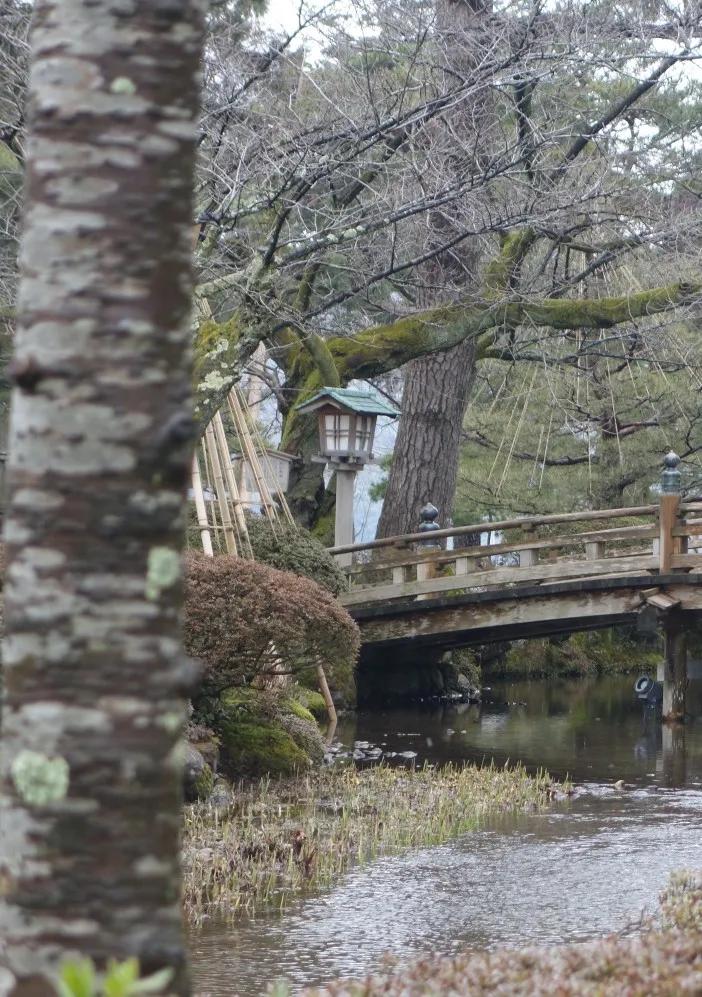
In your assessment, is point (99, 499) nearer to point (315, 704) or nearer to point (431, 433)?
point (315, 704)

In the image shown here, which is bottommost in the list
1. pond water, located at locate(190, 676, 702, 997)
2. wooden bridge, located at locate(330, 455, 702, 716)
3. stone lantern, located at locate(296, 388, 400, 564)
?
pond water, located at locate(190, 676, 702, 997)

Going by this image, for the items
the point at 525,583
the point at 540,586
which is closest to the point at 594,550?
the point at 540,586

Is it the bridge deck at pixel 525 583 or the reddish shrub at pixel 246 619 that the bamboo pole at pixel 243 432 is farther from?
the bridge deck at pixel 525 583

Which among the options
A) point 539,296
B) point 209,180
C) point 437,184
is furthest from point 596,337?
point 209,180

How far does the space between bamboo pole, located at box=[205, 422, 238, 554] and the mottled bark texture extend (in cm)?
1009

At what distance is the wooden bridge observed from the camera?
16797mm

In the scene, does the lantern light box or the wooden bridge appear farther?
the wooden bridge

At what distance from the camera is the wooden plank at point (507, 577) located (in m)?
17.1

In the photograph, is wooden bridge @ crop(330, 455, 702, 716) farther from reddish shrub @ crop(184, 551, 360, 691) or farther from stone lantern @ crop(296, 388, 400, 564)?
reddish shrub @ crop(184, 551, 360, 691)

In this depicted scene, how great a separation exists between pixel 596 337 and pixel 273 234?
11385mm

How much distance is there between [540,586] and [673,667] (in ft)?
6.77

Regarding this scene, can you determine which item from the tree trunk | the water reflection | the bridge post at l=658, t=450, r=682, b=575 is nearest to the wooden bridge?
the bridge post at l=658, t=450, r=682, b=575

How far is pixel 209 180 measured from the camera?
1109cm

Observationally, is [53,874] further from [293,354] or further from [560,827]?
[293,354]
